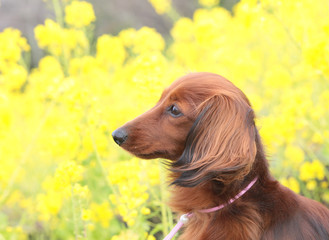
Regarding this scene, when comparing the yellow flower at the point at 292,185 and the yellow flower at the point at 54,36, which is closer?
the yellow flower at the point at 292,185

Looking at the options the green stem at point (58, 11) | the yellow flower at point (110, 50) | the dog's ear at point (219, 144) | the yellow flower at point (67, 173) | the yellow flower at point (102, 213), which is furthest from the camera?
the yellow flower at point (110, 50)

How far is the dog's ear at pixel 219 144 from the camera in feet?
6.80

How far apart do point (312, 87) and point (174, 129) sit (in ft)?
10.5

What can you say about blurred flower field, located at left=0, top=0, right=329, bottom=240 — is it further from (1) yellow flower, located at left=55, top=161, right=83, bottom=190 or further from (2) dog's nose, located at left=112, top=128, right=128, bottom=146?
(2) dog's nose, located at left=112, top=128, right=128, bottom=146

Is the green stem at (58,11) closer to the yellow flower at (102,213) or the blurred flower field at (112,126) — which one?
the blurred flower field at (112,126)

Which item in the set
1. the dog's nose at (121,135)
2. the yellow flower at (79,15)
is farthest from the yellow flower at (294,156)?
the yellow flower at (79,15)

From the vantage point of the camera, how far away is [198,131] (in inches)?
87.6

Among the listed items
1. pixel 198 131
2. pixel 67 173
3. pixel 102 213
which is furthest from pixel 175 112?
pixel 102 213

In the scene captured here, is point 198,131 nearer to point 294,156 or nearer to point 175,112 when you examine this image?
point 175,112

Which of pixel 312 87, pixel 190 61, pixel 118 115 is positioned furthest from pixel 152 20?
pixel 118 115

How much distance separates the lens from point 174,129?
7.41ft

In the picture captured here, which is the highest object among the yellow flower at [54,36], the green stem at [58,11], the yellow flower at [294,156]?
the green stem at [58,11]

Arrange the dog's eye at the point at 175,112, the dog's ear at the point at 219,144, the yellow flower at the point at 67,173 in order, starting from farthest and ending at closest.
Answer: the yellow flower at the point at 67,173 → the dog's eye at the point at 175,112 → the dog's ear at the point at 219,144

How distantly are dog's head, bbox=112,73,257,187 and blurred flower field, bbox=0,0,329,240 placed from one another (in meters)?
0.41
